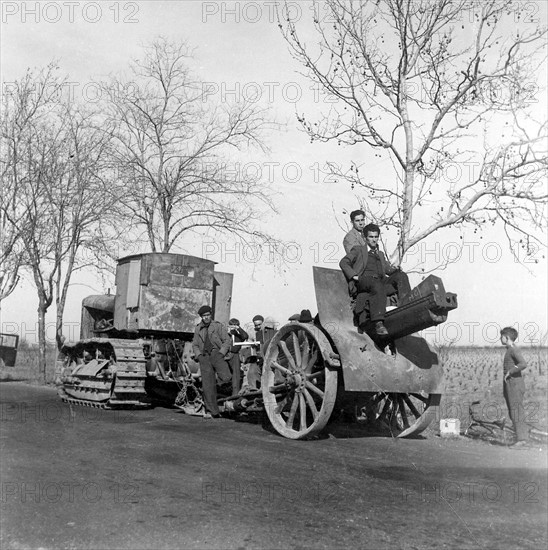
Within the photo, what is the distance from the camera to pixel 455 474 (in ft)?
21.9

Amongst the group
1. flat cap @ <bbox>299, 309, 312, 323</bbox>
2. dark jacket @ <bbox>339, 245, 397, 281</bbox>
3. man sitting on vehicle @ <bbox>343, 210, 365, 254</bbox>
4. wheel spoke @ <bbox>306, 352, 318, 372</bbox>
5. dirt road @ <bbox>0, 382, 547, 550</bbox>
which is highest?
man sitting on vehicle @ <bbox>343, 210, 365, 254</bbox>

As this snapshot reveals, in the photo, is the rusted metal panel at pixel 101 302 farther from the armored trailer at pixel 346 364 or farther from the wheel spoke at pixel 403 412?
the wheel spoke at pixel 403 412

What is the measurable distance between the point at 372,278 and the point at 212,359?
3.81 metres

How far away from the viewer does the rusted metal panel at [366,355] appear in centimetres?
838

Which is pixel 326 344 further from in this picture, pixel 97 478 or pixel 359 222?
pixel 97 478

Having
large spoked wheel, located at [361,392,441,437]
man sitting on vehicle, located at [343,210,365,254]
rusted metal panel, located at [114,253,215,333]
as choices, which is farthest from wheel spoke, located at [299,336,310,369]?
rusted metal panel, located at [114,253,215,333]

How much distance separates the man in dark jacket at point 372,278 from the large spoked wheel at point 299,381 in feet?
2.11

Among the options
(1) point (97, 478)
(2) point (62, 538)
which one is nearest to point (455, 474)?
(1) point (97, 478)

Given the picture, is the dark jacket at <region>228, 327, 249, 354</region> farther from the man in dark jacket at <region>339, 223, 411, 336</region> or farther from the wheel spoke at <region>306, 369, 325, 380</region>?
the man in dark jacket at <region>339, 223, 411, 336</region>

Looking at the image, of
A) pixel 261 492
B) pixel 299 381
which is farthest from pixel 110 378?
pixel 261 492

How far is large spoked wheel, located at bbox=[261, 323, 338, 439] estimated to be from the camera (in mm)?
8445

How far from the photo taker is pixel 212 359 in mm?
11500

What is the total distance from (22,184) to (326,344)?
16.6 m

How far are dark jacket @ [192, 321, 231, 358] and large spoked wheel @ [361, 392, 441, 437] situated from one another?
244cm
